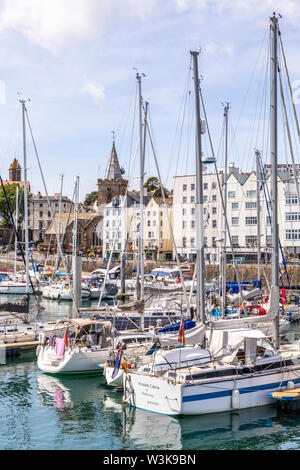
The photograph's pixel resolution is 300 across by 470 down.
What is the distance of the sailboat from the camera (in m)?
19.1

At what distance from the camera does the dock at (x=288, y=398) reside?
20.0m

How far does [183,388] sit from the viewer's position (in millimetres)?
18812

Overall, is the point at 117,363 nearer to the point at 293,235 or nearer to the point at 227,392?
the point at 227,392

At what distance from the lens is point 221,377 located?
65.1 feet

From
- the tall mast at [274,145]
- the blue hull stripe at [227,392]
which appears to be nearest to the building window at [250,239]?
the tall mast at [274,145]

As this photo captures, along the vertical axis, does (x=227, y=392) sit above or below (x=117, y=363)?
below

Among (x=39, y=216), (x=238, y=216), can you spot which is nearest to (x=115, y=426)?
(x=238, y=216)

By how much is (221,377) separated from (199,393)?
1.17 meters

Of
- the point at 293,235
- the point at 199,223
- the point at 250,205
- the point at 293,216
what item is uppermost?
the point at 250,205

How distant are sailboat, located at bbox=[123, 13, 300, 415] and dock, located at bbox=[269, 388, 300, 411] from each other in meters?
0.39

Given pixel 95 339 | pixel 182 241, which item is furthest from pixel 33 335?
pixel 182 241
